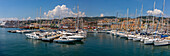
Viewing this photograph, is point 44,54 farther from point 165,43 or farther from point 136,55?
point 165,43

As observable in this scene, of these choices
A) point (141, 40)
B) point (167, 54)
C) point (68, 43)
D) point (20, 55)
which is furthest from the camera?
point (141, 40)

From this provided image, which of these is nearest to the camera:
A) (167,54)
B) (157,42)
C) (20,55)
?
(20,55)

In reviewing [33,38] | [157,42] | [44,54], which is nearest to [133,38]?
[157,42]

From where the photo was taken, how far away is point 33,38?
211ft

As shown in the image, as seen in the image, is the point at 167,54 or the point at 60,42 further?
the point at 60,42

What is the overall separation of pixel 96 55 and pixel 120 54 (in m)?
6.97

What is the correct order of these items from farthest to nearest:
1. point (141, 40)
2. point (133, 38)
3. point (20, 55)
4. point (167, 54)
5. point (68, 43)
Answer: point (133, 38), point (141, 40), point (68, 43), point (167, 54), point (20, 55)

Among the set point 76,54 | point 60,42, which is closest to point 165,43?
point 76,54

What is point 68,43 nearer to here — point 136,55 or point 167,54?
point 136,55

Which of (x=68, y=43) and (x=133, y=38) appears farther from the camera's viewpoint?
(x=133, y=38)

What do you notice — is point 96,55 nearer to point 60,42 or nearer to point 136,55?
point 136,55

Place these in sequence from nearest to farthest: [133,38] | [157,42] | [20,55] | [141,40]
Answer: [20,55]
[157,42]
[141,40]
[133,38]

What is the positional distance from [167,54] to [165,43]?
1210 cm

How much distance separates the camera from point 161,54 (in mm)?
36469
